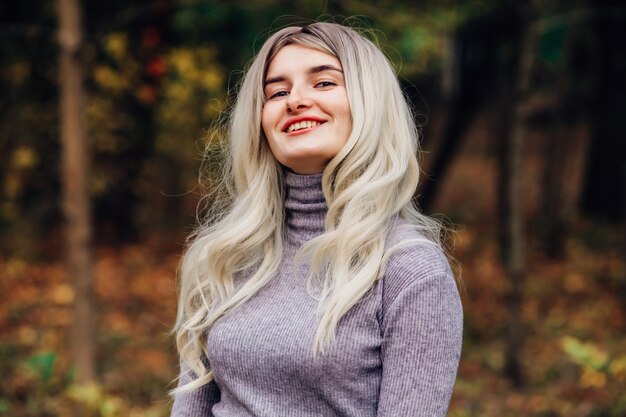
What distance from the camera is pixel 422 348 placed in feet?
6.36

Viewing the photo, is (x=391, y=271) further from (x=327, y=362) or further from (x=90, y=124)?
(x=90, y=124)

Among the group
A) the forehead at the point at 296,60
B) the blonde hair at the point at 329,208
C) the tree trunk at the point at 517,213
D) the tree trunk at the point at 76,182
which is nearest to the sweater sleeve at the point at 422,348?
the blonde hair at the point at 329,208

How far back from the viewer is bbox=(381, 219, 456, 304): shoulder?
196 cm

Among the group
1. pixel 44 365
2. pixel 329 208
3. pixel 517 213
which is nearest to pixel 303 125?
pixel 329 208

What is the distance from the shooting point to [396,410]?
6.42 feet

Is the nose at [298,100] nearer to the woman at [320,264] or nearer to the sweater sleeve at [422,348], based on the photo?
the woman at [320,264]

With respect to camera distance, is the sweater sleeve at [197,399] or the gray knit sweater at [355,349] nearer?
the gray knit sweater at [355,349]

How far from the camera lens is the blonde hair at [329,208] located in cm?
211

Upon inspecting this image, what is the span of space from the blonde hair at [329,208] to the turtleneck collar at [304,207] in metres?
0.05

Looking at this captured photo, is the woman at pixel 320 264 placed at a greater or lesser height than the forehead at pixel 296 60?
lesser

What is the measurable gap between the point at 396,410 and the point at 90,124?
361 inches

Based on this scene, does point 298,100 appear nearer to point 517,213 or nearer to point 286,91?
point 286,91

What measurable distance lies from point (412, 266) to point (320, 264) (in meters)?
0.31

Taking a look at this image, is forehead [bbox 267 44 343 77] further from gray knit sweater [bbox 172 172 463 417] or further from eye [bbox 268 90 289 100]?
gray knit sweater [bbox 172 172 463 417]
